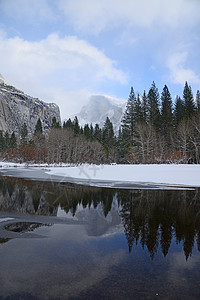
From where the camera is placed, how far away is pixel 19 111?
512ft

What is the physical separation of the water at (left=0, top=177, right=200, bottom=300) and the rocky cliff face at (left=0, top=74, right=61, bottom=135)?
147925mm

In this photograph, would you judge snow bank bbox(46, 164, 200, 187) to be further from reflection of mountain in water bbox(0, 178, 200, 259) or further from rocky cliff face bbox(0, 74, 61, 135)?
rocky cliff face bbox(0, 74, 61, 135)

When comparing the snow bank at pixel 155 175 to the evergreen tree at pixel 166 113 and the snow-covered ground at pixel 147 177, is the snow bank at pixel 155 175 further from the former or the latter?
the evergreen tree at pixel 166 113

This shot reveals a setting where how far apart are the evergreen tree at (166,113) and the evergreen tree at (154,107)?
1.36 m

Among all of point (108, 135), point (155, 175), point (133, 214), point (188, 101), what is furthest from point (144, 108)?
point (133, 214)

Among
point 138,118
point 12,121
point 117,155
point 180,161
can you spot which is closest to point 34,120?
point 12,121

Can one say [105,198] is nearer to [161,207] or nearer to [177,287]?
[161,207]

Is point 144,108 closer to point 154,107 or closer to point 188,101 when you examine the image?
point 154,107

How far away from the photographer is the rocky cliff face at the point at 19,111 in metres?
144

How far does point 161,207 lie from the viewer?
29.1 ft

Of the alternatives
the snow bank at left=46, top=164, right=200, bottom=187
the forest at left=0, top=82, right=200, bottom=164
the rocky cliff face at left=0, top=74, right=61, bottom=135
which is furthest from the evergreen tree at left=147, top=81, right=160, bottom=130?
Result: the rocky cliff face at left=0, top=74, right=61, bottom=135

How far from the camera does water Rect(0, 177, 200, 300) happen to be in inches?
128

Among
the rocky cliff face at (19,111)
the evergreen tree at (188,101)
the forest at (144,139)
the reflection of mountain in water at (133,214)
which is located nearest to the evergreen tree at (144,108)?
the forest at (144,139)

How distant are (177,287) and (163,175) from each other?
18.0 meters
